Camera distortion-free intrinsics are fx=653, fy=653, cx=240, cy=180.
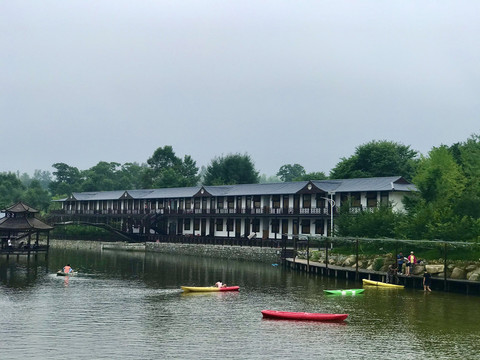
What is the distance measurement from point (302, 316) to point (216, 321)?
5219 mm

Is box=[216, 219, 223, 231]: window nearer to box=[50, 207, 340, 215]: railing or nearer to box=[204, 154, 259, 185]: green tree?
box=[50, 207, 340, 215]: railing

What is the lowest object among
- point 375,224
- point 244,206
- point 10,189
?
point 375,224

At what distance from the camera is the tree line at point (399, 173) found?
67688 mm

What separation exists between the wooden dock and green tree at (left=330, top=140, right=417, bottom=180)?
150 ft

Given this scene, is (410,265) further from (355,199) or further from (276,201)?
(276,201)

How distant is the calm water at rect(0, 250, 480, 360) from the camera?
103 ft

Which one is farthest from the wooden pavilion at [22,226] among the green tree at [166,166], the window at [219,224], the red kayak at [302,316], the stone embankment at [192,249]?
the green tree at [166,166]

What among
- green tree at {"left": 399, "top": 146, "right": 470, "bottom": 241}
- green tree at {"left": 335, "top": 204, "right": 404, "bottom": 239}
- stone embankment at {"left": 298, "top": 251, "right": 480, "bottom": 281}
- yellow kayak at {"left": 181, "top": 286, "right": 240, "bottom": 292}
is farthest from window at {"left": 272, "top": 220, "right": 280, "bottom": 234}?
yellow kayak at {"left": 181, "top": 286, "right": 240, "bottom": 292}

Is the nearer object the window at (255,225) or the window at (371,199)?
the window at (371,199)

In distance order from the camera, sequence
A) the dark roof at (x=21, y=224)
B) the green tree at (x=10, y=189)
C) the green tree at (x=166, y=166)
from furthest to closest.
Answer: the green tree at (x=166, y=166), the green tree at (x=10, y=189), the dark roof at (x=21, y=224)

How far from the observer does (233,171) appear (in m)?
167

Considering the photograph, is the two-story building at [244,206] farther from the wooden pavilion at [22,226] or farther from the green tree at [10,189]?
the green tree at [10,189]

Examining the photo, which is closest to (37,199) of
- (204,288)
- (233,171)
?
(233,171)

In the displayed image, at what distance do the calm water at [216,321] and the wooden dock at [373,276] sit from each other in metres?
2.15
